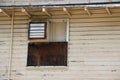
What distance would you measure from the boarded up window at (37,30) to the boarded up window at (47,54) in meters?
0.36

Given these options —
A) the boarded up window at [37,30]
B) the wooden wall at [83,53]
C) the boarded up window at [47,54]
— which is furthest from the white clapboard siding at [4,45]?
the boarded up window at [37,30]

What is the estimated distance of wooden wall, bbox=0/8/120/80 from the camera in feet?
48.4

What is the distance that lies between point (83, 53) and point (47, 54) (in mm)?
1422

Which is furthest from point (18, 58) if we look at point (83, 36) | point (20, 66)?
point (83, 36)

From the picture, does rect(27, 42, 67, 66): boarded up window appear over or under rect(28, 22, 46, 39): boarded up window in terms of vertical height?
under

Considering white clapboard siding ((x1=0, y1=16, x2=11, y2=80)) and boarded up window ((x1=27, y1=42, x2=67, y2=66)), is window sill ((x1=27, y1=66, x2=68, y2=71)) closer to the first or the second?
boarded up window ((x1=27, y1=42, x2=67, y2=66))

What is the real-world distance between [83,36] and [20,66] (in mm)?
2711

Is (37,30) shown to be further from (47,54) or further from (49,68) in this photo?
(49,68)

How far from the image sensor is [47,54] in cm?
1537

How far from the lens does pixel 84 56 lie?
49.2ft

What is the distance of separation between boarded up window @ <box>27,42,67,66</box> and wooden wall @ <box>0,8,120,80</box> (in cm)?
20

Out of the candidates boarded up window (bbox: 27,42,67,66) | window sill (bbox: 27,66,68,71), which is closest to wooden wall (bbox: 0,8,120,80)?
window sill (bbox: 27,66,68,71)

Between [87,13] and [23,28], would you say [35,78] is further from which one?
[87,13]

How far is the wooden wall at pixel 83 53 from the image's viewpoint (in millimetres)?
14766
